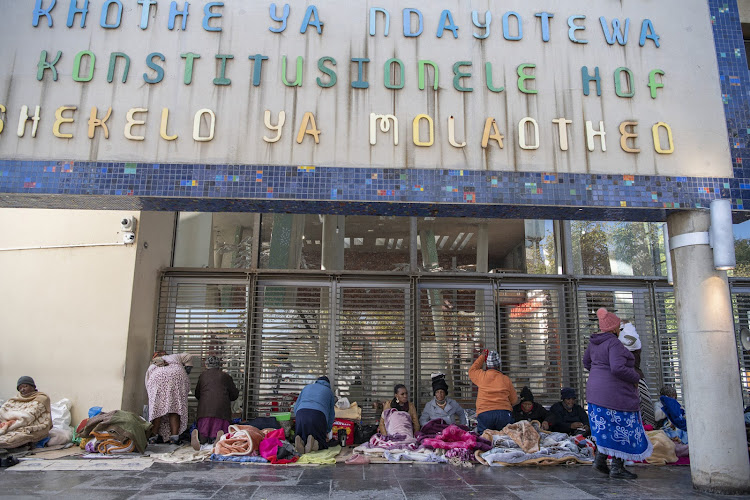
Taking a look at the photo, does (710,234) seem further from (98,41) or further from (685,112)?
(98,41)

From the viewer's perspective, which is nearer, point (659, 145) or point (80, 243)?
point (659, 145)

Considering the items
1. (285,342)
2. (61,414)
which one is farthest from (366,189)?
(61,414)

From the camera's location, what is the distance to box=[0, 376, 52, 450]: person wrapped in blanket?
6215mm

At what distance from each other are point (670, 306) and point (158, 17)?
27.2 ft

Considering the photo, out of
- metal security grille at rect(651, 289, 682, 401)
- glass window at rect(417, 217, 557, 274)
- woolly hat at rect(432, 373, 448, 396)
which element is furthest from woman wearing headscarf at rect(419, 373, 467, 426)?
metal security grille at rect(651, 289, 682, 401)

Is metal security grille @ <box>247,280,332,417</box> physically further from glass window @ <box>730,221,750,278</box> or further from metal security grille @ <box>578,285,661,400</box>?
glass window @ <box>730,221,750,278</box>

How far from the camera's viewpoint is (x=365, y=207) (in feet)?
16.6

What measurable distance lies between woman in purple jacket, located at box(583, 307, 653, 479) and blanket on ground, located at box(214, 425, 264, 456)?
3.61 metres

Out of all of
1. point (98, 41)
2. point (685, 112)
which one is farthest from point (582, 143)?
point (98, 41)

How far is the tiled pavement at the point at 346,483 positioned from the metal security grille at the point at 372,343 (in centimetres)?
234

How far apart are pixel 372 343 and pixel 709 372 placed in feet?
15.2

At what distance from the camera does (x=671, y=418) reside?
22.5 ft

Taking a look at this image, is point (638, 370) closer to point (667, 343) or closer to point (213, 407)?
point (667, 343)

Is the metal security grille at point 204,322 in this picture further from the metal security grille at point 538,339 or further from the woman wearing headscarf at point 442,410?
the metal security grille at point 538,339
